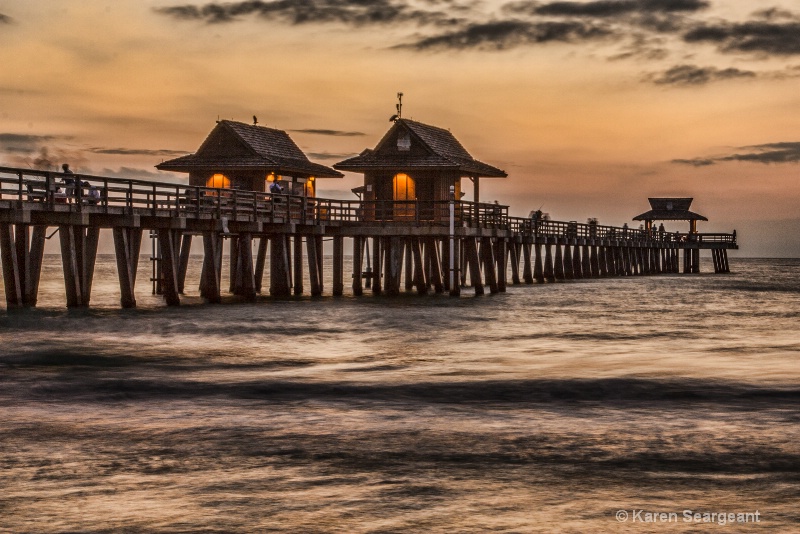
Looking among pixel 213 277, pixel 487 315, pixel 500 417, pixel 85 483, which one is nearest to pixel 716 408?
pixel 500 417

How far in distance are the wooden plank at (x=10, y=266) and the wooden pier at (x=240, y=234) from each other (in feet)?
0.10

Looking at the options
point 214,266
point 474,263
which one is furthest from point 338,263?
point 214,266

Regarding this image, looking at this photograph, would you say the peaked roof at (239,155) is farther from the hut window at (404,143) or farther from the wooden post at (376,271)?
the wooden post at (376,271)

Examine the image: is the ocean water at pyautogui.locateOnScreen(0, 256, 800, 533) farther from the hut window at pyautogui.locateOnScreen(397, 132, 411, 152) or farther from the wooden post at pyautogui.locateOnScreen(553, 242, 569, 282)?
the wooden post at pyautogui.locateOnScreen(553, 242, 569, 282)

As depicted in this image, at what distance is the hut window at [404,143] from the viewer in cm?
4262

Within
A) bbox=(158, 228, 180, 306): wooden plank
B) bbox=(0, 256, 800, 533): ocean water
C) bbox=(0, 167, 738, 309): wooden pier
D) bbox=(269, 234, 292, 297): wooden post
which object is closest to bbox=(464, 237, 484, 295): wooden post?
bbox=(0, 167, 738, 309): wooden pier

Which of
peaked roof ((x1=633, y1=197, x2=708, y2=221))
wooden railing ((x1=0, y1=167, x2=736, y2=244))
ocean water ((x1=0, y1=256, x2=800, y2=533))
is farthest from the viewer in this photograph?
peaked roof ((x1=633, y1=197, x2=708, y2=221))

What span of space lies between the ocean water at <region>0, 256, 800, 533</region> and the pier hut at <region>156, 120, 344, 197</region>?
61.8 feet

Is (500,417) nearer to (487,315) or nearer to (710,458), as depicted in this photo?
(710,458)

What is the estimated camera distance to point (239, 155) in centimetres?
4169

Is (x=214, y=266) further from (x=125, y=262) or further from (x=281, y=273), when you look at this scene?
(x=125, y=262)

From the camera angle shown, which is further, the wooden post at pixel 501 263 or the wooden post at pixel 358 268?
the wooden post at pixel 501 263

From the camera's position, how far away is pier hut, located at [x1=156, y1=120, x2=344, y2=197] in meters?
41.4

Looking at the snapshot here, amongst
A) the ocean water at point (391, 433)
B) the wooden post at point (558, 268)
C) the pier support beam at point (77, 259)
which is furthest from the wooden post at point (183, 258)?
the wooden post at point (558, 268)
